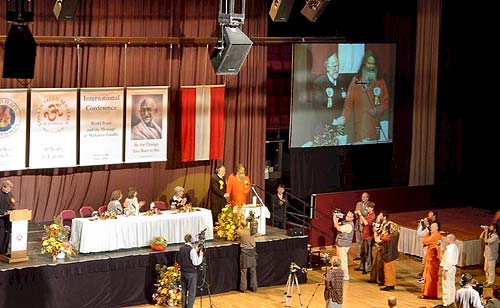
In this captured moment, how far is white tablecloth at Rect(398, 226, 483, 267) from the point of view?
1986 centimetres

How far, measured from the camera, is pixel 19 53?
48.8 feet

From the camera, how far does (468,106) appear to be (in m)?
24.5

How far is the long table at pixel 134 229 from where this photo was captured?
1683 centimetres

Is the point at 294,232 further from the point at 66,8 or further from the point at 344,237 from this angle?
the point at 66,8

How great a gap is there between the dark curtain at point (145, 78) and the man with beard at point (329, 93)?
1.15 metres

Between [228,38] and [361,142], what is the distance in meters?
8.41

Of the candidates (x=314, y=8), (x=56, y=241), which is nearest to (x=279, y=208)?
(x=56, y=241)

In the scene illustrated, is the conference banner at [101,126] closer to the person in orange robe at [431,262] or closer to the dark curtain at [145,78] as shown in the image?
the dark curtain at [145,78]

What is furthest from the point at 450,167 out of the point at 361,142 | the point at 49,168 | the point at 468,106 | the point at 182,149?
the point at 49,168

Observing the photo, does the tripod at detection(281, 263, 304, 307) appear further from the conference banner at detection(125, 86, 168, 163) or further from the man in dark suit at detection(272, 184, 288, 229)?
the conference banner at detection(125, 86, 168, 163)

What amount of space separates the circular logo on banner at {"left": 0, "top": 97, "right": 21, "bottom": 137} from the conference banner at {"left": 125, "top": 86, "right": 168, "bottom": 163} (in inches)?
82.0

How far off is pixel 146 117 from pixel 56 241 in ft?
12.8

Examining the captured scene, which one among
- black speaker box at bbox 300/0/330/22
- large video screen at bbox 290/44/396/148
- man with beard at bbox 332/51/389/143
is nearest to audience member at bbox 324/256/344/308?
black speaker box at bbox 300/0/330/22

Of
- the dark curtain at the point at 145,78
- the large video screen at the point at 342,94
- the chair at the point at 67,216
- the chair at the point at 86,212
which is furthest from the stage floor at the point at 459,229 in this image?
the chair at the point at 67,216
